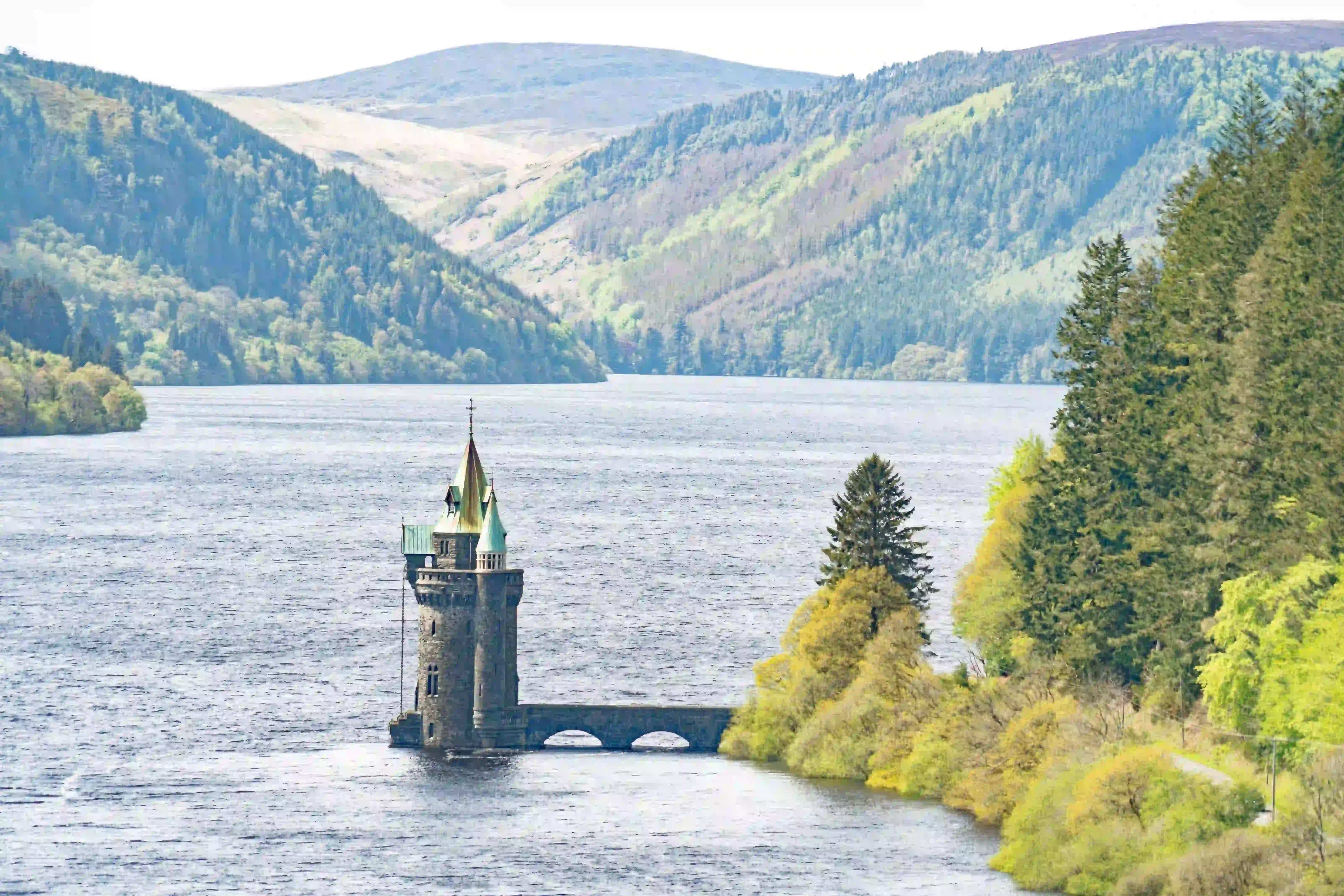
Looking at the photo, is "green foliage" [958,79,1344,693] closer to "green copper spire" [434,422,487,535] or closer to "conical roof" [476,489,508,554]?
"conical roof" [476,489,508,554]

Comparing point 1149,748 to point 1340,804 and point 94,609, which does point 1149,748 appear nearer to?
point 1340,804

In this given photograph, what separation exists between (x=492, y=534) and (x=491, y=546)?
428 mm

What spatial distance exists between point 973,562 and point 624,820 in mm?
29777

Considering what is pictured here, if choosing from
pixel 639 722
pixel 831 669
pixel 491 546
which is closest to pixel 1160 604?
pixel 831 669

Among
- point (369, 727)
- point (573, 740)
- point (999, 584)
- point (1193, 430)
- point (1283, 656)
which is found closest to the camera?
point (1283, 656)

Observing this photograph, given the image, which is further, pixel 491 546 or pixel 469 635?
pixel 491 546

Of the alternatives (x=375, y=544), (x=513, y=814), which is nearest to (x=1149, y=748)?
(x=513, y=814)

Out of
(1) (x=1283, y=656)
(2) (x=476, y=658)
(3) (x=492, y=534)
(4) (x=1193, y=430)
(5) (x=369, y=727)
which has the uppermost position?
(4) (x=1193, y=430)

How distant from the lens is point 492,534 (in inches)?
3450

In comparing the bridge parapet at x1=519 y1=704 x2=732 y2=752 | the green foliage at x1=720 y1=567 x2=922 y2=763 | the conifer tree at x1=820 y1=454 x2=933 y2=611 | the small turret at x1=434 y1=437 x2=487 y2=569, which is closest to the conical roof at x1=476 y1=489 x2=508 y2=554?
the small turret at x1=434 y1=437 x2=487 y2=569

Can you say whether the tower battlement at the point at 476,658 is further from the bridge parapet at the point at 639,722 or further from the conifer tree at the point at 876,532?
the conifer tree at the point at 876,532

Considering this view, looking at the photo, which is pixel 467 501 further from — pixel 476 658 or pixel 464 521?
pixel 476 658

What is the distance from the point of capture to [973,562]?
102688 millimetres

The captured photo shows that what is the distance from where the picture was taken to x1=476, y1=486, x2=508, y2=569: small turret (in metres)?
87.4
